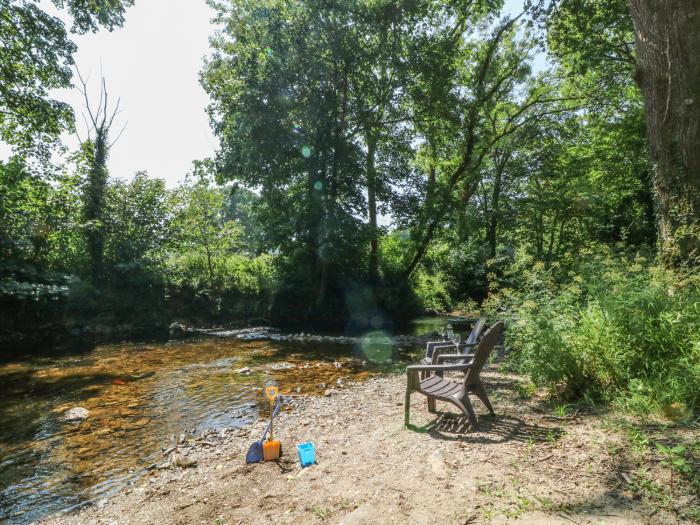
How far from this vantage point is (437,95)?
50.6 ft

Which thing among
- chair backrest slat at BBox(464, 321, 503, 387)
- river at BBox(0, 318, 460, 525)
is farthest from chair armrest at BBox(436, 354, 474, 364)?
river at BBox(0, 318, 460, 525)

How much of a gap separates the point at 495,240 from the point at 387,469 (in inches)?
853

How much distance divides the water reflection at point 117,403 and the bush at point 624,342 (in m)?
4.40

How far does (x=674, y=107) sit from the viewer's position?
5.43 meters

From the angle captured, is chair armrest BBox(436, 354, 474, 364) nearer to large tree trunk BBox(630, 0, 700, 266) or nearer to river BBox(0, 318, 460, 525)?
river BBox(0, 318, 460, 525)

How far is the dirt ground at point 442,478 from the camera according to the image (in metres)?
2.37

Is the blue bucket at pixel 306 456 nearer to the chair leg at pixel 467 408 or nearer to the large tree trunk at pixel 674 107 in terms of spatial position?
the chair leg at pixel 467 408

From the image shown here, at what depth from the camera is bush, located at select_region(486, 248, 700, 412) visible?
11.3ft

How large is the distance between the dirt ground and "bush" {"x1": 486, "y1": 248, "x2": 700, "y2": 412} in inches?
15.8

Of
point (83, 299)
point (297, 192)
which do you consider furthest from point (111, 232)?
point (297, 192)

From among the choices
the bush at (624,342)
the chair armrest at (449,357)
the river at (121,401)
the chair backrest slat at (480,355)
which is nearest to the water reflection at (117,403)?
the river at (121,401)

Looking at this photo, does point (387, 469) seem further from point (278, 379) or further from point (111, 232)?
point (111, 232)

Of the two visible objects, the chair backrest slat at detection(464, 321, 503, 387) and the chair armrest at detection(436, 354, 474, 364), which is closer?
the chair backrest slat at detection(464, 321, 503, 387)

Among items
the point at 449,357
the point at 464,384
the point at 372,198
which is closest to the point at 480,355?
the point at 464,384
